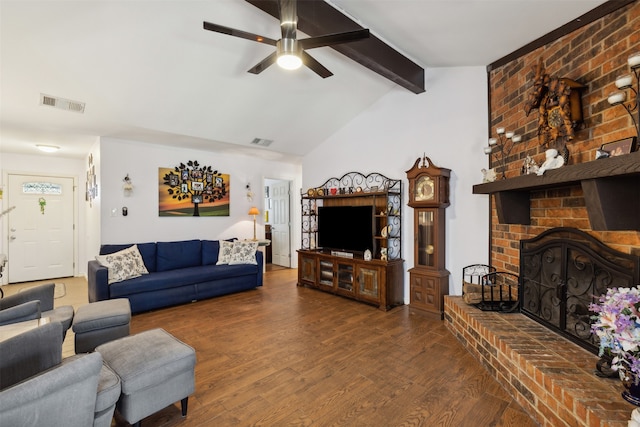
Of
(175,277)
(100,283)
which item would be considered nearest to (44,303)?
(100,283)

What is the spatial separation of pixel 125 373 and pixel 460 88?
4236 millimetres

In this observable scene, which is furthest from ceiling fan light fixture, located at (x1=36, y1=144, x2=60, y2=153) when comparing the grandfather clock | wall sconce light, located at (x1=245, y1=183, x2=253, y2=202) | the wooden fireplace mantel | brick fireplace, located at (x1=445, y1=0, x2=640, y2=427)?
the wooden fireplace mantel

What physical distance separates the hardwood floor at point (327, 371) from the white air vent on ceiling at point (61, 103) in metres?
2.54

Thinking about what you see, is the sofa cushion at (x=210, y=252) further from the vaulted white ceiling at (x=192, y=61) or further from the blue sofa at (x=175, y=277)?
the vaulted white ceiling at (x=192, y=61)

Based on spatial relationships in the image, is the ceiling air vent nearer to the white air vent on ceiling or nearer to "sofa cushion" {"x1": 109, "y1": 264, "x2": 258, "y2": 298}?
"sofa cushion" {"x1": 109, "y1": 264, "x2": 258, "y2": 298}

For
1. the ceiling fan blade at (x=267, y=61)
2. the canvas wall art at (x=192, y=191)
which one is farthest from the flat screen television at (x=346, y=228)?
the ceiling fan blade at (x=267, y=61)

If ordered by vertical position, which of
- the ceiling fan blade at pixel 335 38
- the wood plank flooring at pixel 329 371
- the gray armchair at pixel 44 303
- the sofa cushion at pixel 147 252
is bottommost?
the wood plank flooring at pixel 329 371

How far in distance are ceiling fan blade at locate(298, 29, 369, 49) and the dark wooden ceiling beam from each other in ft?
1.71

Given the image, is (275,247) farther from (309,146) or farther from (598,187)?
(598,187)

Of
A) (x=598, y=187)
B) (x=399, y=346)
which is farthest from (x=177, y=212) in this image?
(x=598, y=187)

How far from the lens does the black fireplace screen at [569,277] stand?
1999 millimetres

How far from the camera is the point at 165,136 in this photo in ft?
14.8

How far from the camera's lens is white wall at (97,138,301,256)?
15.0 ft

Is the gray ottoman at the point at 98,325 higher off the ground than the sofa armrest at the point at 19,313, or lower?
lower
